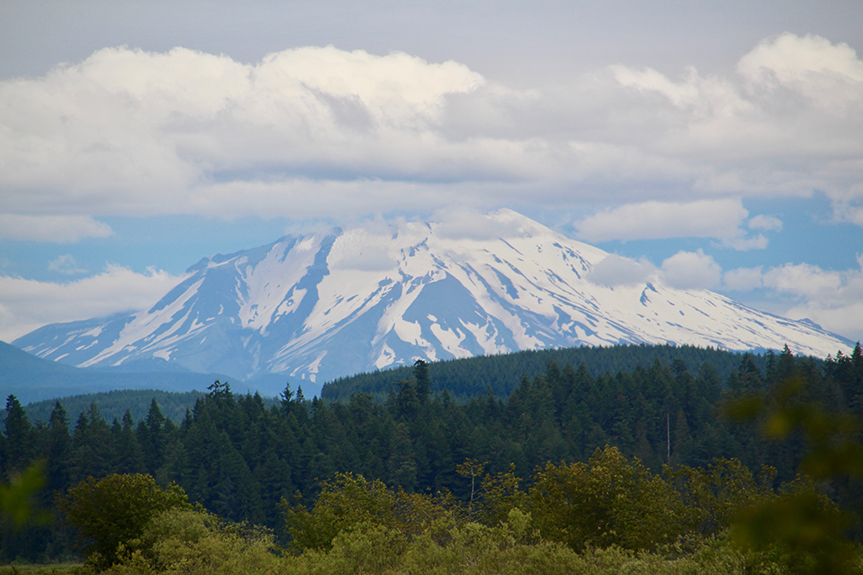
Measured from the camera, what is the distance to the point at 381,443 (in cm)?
10794

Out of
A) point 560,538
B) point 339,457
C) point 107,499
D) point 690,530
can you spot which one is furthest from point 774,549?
point 339,457

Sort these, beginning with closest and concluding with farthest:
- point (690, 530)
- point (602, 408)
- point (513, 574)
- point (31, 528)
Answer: point (513, 574) < point (690, 530) < point (31, 528) < point (602, 408)

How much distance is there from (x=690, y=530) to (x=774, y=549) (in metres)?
21.4

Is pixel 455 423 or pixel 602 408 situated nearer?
pixel 455 423

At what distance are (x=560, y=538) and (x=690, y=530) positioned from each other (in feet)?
36.8

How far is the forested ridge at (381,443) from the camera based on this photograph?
98.8 m

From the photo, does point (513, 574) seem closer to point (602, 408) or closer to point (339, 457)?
point (339, 457)

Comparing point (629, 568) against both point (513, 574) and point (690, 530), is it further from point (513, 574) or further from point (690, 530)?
point (690, 530)

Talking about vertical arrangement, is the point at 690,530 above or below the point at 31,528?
above

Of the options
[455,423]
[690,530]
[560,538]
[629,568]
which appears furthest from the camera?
[455,423]

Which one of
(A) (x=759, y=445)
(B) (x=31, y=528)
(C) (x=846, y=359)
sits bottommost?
(B) (x=31, y=528)

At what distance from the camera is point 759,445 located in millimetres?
100500

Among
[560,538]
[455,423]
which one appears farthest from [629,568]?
[455,423]

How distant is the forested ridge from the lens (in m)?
98.8
